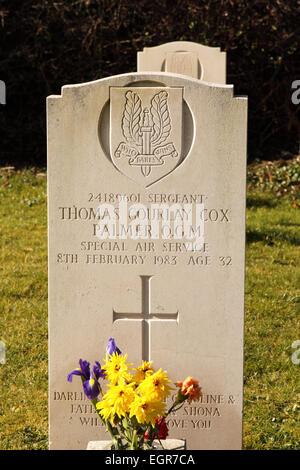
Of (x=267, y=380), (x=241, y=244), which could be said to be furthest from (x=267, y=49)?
(x=241, y=244)

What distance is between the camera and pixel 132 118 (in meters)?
3.48

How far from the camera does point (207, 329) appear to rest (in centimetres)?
357

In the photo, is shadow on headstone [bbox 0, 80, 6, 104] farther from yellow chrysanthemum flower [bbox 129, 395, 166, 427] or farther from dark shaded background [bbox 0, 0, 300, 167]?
yellow chrysanthemum flower [bbox 129, 395, 166, 427]

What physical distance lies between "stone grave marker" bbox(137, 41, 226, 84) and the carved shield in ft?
10.6

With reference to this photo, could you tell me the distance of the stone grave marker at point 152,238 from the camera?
3.45 meters

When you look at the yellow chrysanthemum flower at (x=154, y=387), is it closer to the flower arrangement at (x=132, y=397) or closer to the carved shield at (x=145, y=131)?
the flower arrangement at (x=132, y=397)

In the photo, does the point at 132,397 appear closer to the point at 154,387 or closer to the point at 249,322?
the point at 154,387

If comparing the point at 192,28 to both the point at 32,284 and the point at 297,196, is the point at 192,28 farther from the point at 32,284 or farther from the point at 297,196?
the point at 32,284

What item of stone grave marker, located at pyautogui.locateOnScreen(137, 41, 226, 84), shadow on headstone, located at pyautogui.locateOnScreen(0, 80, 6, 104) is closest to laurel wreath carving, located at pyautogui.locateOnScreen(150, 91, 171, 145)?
stone grave marker, located at pyautogui.locateOnScreen(137, 41, 226, 84)

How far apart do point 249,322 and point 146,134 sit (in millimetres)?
2398

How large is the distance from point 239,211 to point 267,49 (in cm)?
705

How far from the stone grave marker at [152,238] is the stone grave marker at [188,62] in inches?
128

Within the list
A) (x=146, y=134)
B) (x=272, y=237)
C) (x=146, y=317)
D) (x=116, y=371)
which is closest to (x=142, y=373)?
(x=116, y=371)

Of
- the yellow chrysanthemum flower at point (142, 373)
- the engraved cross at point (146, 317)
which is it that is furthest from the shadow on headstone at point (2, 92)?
the yellow chrysanthemum flower at point (142, 373)
